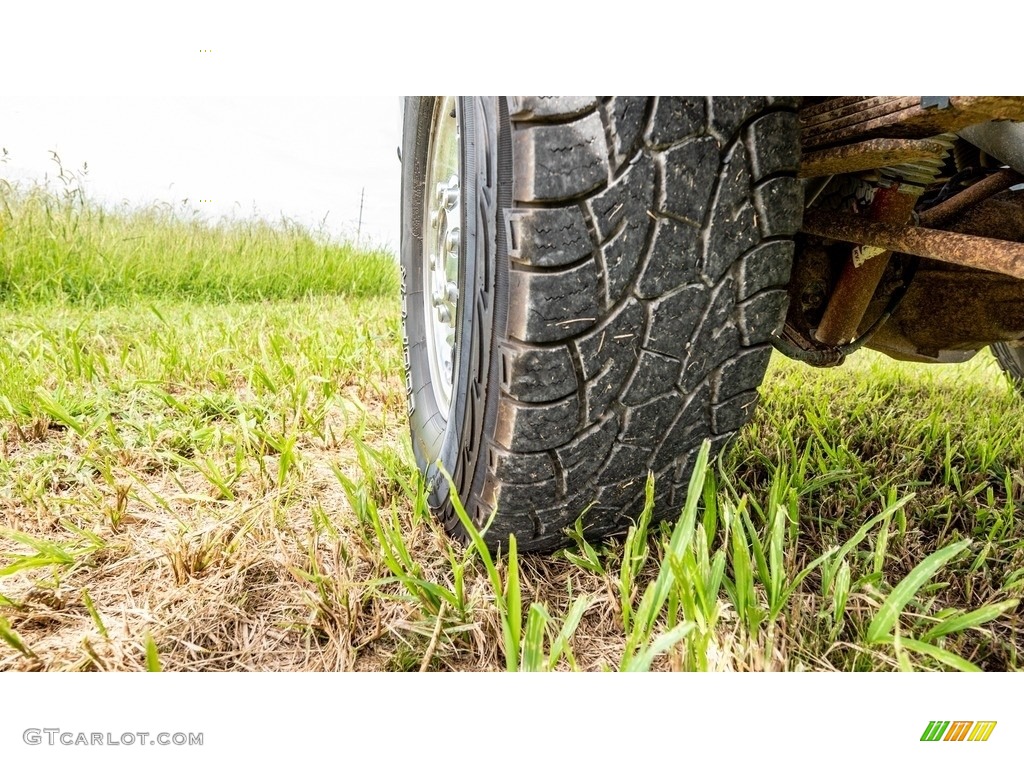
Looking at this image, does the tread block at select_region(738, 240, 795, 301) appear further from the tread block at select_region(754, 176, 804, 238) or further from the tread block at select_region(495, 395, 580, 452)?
the tread block at select_region(495, 395, 580, 452)

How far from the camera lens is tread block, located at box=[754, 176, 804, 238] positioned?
625 millimetres

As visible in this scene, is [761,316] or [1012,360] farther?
[1012,360]

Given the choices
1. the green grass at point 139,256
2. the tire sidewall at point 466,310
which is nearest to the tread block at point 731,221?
the tire sidewall at point 466,310

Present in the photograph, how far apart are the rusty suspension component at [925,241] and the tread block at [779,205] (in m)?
0.10

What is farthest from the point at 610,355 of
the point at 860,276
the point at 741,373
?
the point at 860,276

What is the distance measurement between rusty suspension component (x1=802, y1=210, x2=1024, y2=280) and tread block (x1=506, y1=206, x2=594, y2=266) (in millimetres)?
328

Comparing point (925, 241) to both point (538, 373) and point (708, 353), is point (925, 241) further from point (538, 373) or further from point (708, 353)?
point (538, 373)

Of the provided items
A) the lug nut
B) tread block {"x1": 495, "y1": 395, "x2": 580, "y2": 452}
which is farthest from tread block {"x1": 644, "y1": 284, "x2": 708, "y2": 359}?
the lug nut

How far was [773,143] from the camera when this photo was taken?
0.61 m

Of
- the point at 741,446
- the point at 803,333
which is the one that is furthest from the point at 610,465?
the point at 741,446

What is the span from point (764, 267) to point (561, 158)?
0.25 metres

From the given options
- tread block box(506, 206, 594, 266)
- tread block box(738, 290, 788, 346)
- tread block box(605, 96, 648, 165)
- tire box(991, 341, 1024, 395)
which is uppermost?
tread block box(605, 96, 648, 165)

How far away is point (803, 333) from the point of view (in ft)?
2.97

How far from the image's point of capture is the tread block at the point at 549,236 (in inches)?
22.9
